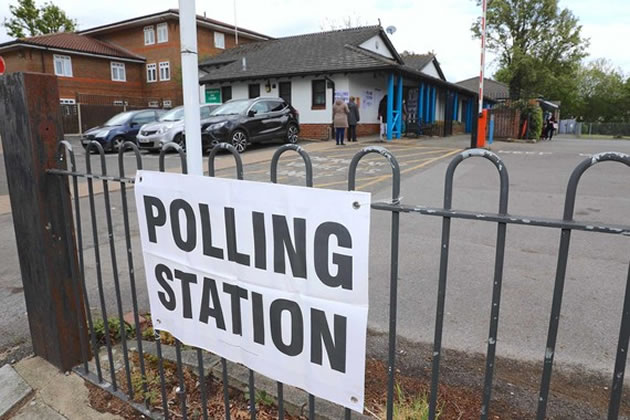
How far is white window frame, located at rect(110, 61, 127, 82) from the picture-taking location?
3369cm

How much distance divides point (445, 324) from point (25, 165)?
303 centimetres

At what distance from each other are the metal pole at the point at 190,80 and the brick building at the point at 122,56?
31.0 m

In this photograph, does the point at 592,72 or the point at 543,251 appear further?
the point at 592,72

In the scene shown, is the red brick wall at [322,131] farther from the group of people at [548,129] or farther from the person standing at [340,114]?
the group of people at [548,129]

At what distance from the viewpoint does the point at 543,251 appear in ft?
16.5

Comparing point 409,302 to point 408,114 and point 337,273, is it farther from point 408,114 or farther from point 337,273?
point 408,114

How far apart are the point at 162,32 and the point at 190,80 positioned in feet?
117

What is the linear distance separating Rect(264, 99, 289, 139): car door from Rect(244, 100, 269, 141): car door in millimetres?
211

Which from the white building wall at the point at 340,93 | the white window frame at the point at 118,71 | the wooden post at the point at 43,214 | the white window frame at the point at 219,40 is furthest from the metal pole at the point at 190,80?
the white window frame at the point at 219,40

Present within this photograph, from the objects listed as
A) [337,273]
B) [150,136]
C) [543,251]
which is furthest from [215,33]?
[337,273]

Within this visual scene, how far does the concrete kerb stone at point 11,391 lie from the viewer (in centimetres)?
254

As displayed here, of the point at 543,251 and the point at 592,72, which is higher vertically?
the point at 592,72

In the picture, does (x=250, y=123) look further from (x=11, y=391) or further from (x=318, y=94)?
(x=11, y=391)

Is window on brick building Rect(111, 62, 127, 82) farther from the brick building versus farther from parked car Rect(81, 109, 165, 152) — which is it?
parked car Rect(81, 109, 165, 152)
